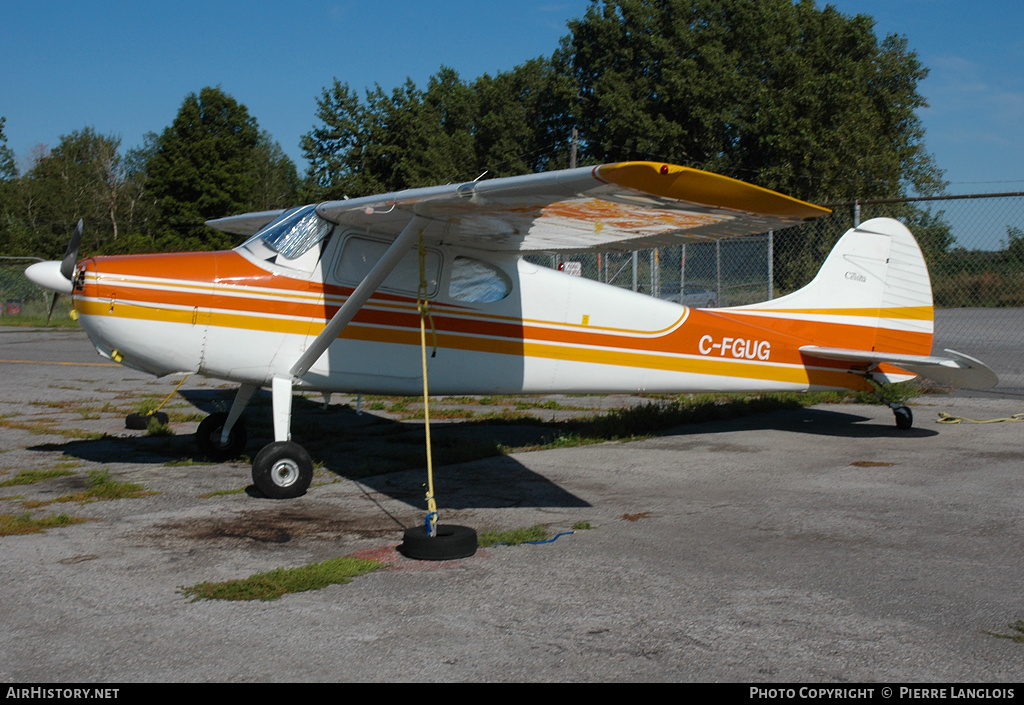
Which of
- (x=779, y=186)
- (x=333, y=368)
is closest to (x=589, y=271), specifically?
(x=333, y=368)

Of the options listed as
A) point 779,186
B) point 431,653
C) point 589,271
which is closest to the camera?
point 431,653

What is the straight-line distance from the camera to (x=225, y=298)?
6.46 meters

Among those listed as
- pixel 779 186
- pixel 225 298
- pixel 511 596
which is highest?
pixel 779 186

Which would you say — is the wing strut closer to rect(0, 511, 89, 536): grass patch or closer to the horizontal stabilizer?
rect(0, 511, 89, 536): grass patch

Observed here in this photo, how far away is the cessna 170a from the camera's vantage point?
18.5 feet

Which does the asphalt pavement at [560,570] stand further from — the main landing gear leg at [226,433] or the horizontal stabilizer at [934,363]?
the horizontal stabilizer at [934,363]

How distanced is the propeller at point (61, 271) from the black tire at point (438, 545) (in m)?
3.42

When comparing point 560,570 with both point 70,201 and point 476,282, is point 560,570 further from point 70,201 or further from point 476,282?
point 70,201

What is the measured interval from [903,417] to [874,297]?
4.51ft

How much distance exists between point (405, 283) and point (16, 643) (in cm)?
435

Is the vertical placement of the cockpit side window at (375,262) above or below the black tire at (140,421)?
above

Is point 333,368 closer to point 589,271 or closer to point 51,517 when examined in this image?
point 51,517

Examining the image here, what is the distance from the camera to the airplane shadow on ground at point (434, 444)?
641 centimetres

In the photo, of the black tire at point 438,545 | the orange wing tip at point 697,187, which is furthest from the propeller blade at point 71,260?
the orange wing tip at point 697,187
